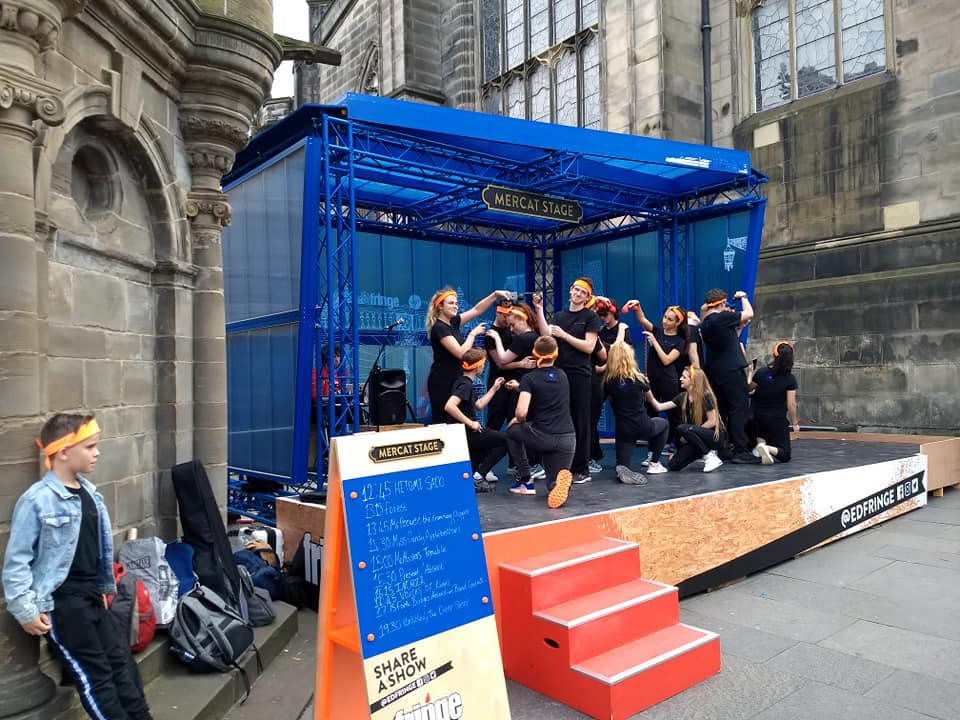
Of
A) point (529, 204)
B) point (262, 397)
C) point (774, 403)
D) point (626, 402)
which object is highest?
point (529, 204)

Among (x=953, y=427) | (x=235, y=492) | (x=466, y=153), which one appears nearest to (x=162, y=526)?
(x=235, y=492)

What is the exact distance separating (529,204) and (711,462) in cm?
409

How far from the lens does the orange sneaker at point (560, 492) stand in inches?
236

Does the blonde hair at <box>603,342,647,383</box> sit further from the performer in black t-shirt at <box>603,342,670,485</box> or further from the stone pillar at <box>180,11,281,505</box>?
the stone pillar at <box>180,11,281,505</box>

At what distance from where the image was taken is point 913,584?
6152 millimetres

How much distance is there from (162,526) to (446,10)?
811 inches

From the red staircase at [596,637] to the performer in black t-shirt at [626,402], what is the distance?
243 cm

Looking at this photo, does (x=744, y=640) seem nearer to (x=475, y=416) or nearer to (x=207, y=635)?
(x=475, y=416)

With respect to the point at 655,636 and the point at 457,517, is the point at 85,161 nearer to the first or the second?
the point at 457,517

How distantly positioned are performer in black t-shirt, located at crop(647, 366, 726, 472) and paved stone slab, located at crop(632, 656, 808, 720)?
342cm

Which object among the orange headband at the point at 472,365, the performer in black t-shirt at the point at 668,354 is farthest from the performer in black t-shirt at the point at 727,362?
the orange headband at the point at 472,365

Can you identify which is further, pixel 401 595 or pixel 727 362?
pixel 727 362

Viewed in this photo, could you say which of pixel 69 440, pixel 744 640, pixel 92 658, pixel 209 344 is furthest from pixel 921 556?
pixel 69 440

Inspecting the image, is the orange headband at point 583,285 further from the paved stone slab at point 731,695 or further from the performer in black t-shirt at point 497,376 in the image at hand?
the paved stone slab at point 731,695
